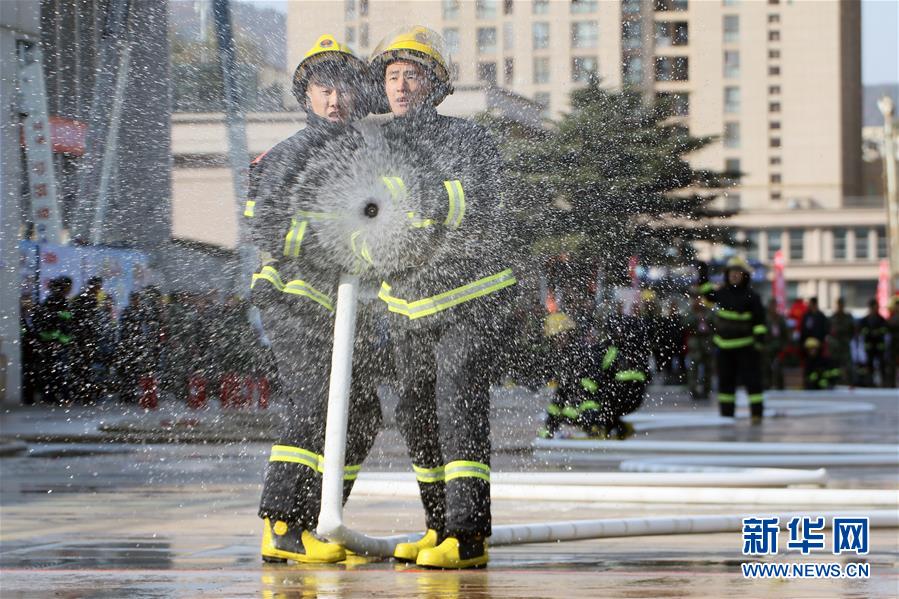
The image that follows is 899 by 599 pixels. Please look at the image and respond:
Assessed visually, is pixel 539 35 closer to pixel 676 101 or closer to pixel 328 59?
pixel 676 101

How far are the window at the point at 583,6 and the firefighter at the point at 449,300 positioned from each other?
132 inches

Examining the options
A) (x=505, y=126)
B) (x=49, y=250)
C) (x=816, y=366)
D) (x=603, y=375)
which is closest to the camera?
(x=505, y=126)

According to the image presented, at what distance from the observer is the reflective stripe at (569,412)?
37.4 feet

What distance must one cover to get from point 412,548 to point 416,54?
1531 millimetres

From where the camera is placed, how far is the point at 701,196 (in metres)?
10.3

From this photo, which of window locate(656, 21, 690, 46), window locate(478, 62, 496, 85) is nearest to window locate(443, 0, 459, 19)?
window locate(478, 62, 496, 85)

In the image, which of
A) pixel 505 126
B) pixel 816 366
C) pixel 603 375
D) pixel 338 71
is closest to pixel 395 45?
pixel 338 71

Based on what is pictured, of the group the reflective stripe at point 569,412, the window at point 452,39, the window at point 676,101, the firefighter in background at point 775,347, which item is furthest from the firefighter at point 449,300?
the firefighter in background at point 775,347

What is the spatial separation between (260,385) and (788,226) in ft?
232

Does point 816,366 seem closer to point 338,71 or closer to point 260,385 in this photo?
point 260,385

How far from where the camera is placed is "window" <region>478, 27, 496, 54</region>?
8.23 meters

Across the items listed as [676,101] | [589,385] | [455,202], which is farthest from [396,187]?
[589,385]

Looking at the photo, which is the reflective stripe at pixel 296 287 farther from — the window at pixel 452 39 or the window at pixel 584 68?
the window at pixel 584 68

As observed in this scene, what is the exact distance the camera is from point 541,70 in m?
8.45
